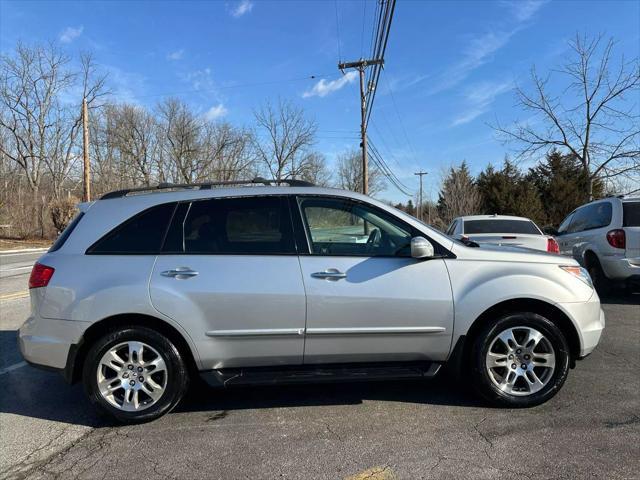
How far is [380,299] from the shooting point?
363cm

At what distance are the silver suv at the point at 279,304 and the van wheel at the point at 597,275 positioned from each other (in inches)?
187

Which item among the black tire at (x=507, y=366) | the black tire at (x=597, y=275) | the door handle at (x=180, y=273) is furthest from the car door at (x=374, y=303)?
the black tire at (x=597, y=275)

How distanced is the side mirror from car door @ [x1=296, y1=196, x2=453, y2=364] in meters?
0.09

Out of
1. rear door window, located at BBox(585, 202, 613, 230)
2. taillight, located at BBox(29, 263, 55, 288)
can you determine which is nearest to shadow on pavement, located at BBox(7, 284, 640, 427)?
taillight, located at BBox(29, 263, 55, 288)

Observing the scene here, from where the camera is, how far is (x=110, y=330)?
3625 mm

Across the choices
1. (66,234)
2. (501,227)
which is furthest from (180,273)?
(501,227)

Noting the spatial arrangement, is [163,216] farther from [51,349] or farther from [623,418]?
[623,418]

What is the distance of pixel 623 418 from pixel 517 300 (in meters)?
1.12

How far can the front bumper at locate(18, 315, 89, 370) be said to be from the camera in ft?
11.7

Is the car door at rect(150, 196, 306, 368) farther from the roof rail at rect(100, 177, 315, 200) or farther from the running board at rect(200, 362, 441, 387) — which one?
the roof rail at rect(100, 177, 315, 200)

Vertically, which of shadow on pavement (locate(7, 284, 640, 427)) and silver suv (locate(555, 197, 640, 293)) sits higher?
silver suv (locate(555, 197, 640, 293))

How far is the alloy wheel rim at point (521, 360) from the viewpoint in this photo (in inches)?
149

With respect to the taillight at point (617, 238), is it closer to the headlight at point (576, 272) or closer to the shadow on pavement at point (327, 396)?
the headlight at point (576, 272)

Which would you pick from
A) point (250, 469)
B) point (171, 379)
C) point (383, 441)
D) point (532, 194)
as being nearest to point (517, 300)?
point (383, 441)
